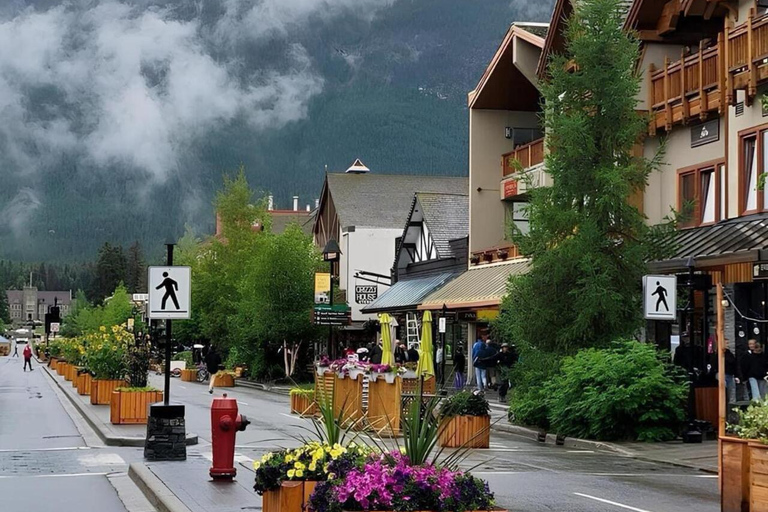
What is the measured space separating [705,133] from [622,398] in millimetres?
9812

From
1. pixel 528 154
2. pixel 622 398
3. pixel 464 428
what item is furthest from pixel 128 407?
pixel 528 154

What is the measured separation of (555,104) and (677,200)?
19.8ft

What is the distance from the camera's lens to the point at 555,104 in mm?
28875

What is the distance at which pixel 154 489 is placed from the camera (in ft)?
50.0

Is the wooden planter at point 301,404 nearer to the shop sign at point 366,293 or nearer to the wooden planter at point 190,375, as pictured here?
the wooden planter at point 190,375

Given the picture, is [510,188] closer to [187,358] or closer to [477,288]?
[477,288]

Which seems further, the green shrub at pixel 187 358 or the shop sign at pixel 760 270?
the green shrub at pixel 187 358

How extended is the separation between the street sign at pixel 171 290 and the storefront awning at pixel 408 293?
107ft

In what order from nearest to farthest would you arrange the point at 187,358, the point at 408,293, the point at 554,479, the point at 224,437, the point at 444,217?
the point at 224,437
the point at 554,479
the point at 408,293
the point at 444,217
the point at 187,358

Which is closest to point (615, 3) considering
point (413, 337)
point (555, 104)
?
point (555, 104)

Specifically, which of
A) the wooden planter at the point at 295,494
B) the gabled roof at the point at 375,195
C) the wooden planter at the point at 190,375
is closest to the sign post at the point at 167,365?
the wooden planter at the point at 295,494

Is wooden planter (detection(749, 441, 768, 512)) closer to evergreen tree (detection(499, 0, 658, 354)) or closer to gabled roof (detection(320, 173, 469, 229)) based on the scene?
evergreen tree (detection(499, 0, 658, 354))

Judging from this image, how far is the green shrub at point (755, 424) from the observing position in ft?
42.3

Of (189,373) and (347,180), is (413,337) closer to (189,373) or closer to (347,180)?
(189,373)
